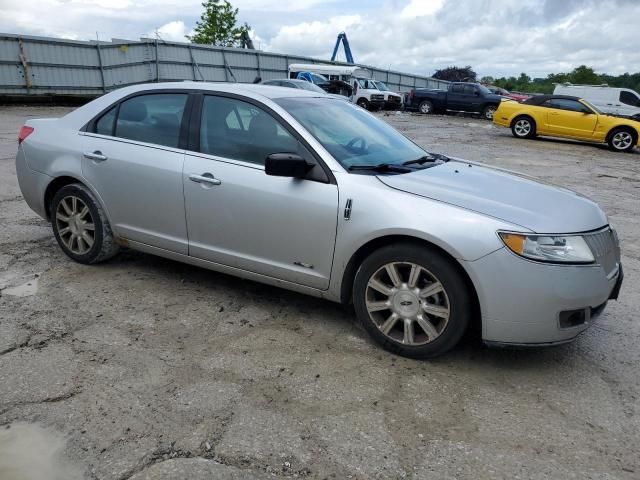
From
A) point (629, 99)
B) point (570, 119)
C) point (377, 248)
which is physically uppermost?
point (377, 248)

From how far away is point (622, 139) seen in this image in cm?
1659

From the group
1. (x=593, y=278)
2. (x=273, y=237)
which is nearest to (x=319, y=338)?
(x=273, y=237)

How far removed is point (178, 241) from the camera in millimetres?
4012

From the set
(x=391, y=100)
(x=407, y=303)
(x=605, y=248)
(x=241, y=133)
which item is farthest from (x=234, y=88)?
(x=391, y=100)

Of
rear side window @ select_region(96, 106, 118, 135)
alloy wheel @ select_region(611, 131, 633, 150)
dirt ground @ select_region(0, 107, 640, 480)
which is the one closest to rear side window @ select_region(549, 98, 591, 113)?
alloy wheel @ select_region(611, 131, 633, 150)

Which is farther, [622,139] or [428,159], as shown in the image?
[622,139]

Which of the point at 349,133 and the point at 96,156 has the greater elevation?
the point at 349,133

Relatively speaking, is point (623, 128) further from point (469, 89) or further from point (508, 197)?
point (508, 197)

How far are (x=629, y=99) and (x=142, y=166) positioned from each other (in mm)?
23395

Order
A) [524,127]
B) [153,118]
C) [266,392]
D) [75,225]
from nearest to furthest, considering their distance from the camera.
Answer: [266,392]
[153,118]
[75,225]
[524,127]

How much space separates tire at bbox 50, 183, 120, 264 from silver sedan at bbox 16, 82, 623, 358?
0.01 m

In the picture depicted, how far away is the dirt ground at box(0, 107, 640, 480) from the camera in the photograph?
7.82 feet

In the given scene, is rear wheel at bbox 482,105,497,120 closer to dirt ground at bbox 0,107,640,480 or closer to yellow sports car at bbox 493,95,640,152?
yellow sports car at bbox 493,95,640,152

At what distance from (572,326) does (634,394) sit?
1.62 ft
